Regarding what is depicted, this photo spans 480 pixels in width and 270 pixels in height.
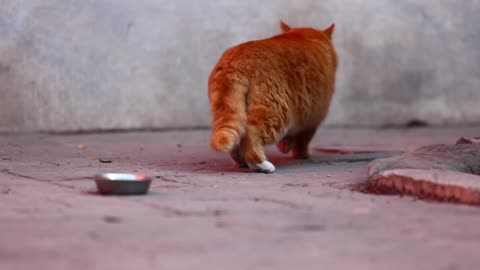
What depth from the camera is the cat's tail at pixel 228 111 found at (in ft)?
15.4

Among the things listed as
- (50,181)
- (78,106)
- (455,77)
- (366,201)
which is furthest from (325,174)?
(455,77)

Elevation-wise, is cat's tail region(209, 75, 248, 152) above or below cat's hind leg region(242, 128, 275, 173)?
above

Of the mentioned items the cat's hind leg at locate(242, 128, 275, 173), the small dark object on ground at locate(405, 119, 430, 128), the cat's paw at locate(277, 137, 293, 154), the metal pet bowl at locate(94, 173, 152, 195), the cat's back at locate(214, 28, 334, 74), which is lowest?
the small dark object on ground at locate(405, 119, 430, 128)

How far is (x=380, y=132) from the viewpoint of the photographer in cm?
818

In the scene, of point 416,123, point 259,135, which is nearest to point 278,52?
point 259,135

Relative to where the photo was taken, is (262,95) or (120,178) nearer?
(120,178)

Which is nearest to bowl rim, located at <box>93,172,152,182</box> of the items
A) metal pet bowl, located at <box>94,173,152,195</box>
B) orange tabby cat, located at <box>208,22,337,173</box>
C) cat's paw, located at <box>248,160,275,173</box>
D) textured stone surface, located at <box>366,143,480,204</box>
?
metal pet bowl, located at <box>94,173,152,195</box>

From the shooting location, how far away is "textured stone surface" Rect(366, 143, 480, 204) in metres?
3.59

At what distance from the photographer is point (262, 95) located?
4.95 meters

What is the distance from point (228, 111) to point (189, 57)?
10.2 ft

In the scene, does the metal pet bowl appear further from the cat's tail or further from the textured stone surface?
the textured stone surface

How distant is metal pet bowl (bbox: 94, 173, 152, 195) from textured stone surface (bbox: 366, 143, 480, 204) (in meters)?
1.08

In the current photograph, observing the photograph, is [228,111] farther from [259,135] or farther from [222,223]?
[222,223]

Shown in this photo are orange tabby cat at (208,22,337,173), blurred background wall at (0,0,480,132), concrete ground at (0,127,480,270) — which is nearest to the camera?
concrete ground at (0,127,480,270)
